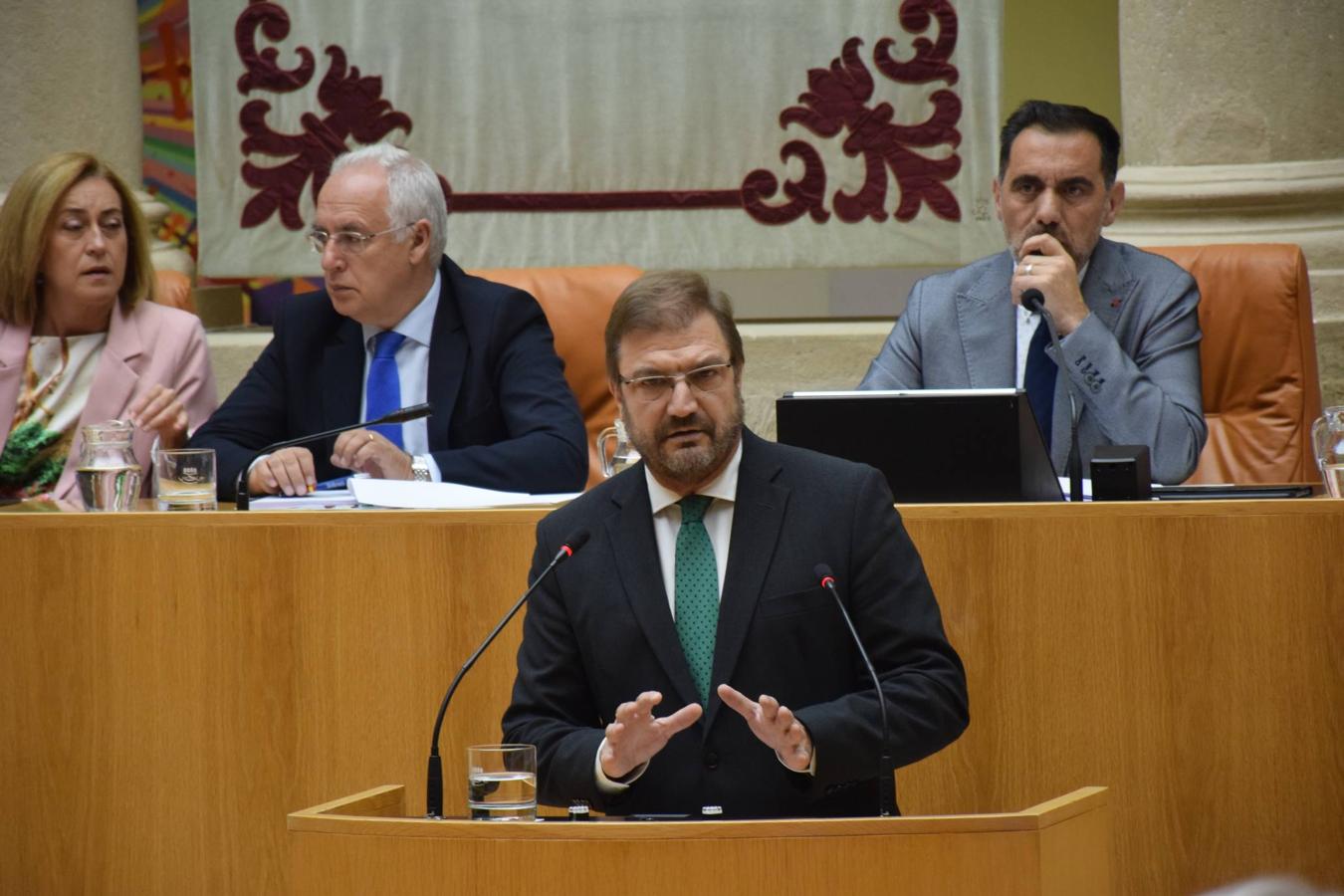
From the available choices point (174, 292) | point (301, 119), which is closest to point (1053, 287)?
point (174, 292)

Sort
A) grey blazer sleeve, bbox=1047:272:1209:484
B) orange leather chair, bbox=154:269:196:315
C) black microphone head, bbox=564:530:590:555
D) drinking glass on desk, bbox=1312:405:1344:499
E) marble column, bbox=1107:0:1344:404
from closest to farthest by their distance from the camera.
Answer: black microphone head, bbox=564:530:590:555 → drinking glass on desk, bbox=1312:405:1344:499 → grey blazer sleeve, bbox=1047:272:1209:484 → orange leather chair, bbox=154:269:196:315 → marble column, bbox=1107:0:1344:404

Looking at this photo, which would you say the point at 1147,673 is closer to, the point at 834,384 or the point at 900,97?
the point at 834,384

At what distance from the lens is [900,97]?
5082 millimetres

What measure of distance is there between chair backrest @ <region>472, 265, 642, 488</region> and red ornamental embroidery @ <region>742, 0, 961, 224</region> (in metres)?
1.40

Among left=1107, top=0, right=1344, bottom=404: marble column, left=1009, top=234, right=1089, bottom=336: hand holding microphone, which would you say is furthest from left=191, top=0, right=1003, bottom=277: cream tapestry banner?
left=1009, top=234, right=1089, bottom=336: hand holding microphone

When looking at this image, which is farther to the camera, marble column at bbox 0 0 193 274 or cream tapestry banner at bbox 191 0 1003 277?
cream tapestry banner at bbox 191 0 1003 277

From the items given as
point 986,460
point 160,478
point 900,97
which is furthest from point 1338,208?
point 160,478

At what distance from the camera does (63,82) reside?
5059 millimetres

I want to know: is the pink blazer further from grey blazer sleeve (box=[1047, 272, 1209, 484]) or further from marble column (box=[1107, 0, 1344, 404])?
marble column (box=[1107, 0, 1344, 404])

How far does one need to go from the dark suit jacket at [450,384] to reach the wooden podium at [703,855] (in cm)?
155

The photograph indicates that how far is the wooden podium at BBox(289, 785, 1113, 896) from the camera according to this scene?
1728 mm

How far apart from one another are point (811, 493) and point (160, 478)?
1.17 m


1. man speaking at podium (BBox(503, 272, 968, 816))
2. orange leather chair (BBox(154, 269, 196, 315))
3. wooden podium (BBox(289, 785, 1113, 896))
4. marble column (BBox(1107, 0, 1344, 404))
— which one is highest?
marble column (BBox(1107, 0, 1344, 404))

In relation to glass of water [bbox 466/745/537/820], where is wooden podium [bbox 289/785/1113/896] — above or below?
below
